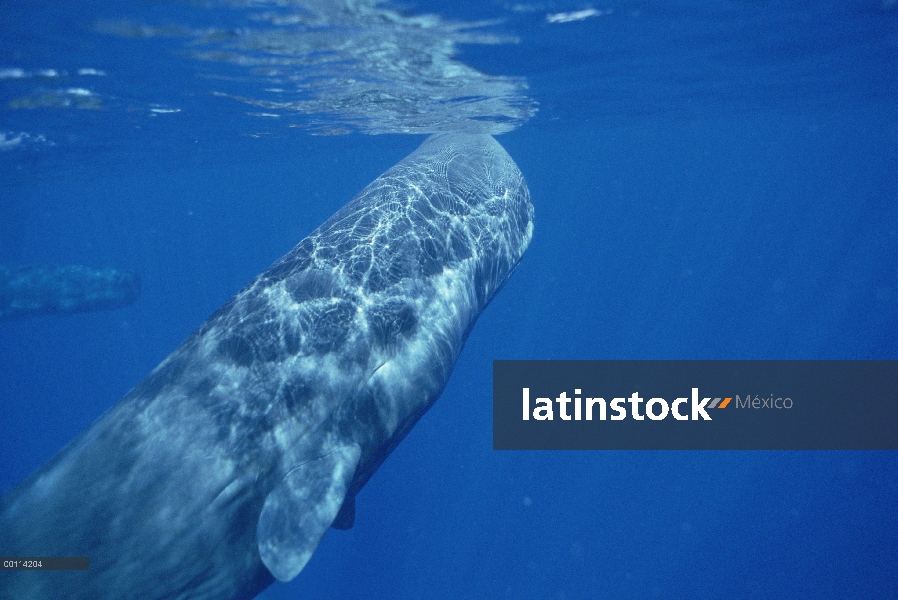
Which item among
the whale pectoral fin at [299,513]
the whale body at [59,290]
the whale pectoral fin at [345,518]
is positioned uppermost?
the whale pectoral fin at [299,513]

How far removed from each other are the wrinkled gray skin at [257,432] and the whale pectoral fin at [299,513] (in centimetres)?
1

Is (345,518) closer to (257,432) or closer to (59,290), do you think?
(257,432)

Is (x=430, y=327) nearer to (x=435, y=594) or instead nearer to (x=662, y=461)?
(x=435, y=594)

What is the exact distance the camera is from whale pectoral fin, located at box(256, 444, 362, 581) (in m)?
4.18

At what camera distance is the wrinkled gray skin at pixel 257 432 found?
13.4 feet

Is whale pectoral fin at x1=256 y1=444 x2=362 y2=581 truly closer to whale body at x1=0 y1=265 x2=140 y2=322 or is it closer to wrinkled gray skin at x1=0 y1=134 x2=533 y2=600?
wrinkled gray skin at x1=0 y1=134 x2=533 y2=600

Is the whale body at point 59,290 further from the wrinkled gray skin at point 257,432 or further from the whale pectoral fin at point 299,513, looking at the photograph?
the whale pectoral fin at point 299,513

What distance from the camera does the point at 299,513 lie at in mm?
4332

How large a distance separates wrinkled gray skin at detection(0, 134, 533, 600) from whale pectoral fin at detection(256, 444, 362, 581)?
11 mm

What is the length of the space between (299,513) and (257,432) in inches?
33.8

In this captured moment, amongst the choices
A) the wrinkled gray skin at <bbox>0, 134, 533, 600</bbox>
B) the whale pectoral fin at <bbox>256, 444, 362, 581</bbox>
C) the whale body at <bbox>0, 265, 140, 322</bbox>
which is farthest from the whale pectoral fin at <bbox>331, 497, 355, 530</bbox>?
the whale body at <bbox>0, 265, 140, 322</bbox>

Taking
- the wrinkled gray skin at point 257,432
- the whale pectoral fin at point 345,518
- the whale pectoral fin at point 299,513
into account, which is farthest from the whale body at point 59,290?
the whale pectoral fin at point 299,513

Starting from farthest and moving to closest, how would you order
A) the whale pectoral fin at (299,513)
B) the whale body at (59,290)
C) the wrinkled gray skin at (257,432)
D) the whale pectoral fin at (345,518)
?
the whale body at (59,290) < the whale pectoral fin at (345,518) < the whale pectoral fin at (299,513) < the wrinkled gray skin at (257,432)

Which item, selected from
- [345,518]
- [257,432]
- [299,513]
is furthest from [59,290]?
[299,513]
